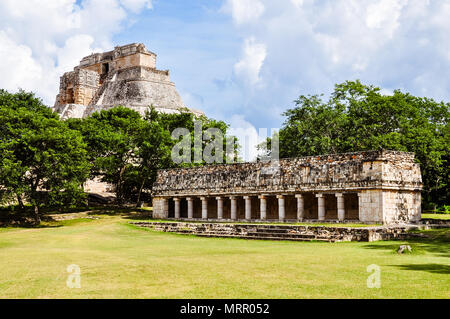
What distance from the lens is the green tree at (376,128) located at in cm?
3528

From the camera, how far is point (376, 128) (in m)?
39.7

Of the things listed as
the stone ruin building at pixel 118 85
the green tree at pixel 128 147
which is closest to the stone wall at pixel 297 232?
the green tree at pixel 128 147

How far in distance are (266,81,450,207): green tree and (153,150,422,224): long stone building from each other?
9.03 m

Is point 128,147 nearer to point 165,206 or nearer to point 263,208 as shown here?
point 165,206

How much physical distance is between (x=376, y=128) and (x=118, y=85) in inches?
1885

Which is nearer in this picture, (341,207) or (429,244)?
(429,244)

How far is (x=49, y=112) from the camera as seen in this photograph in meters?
45.3

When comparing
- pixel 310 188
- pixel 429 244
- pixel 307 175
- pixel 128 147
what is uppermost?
pixel 128 147

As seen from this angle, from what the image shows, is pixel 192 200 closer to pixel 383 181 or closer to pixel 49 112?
pixel 383 181

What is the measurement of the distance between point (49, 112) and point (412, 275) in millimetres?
41963

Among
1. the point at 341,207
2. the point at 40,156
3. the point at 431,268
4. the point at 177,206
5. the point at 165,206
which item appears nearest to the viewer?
the point at 431,268

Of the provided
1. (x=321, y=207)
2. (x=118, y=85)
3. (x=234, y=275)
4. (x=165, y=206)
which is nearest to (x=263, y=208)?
(x=321, y=207)

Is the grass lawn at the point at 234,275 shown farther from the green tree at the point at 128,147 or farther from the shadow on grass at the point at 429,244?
the green tree at the point at 128,147
